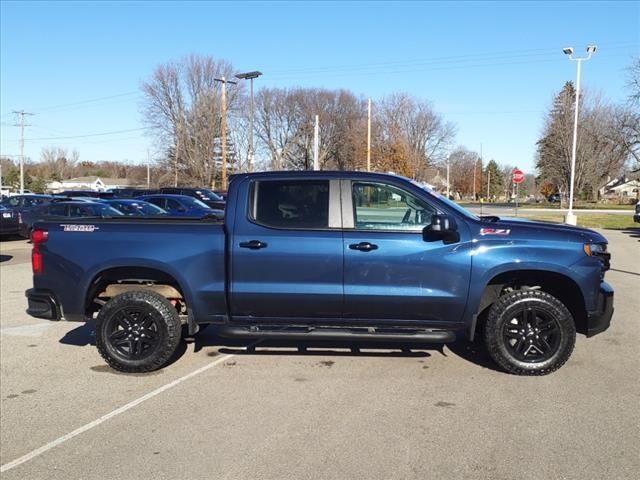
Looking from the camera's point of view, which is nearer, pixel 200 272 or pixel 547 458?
pixel 547 458

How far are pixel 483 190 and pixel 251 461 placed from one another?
115 meters

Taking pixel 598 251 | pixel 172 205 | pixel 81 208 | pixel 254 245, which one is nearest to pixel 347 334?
pixel 254 245

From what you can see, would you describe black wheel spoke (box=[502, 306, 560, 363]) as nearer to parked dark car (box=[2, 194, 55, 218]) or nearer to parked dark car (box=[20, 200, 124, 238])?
parked dark car (box=[20, 200, 124, 238])

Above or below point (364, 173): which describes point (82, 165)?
above

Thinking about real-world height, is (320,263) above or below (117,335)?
above

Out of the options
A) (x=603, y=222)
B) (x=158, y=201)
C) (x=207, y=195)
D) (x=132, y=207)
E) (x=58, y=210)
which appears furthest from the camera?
(x=207, y=195)

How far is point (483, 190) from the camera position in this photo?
113m

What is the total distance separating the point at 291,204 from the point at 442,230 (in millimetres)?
1444

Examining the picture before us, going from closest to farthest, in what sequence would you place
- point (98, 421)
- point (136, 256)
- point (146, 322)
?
1. point (98, 421)
2. point (136, 256)
3. point (146, 322)

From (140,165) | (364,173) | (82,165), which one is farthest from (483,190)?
(364,173)

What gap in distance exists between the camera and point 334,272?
5125 mm

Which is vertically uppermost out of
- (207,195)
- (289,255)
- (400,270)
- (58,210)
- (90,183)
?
(90,183)

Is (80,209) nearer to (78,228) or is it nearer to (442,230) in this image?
(78,228)

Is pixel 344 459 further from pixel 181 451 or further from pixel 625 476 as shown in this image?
pixel 625 476
